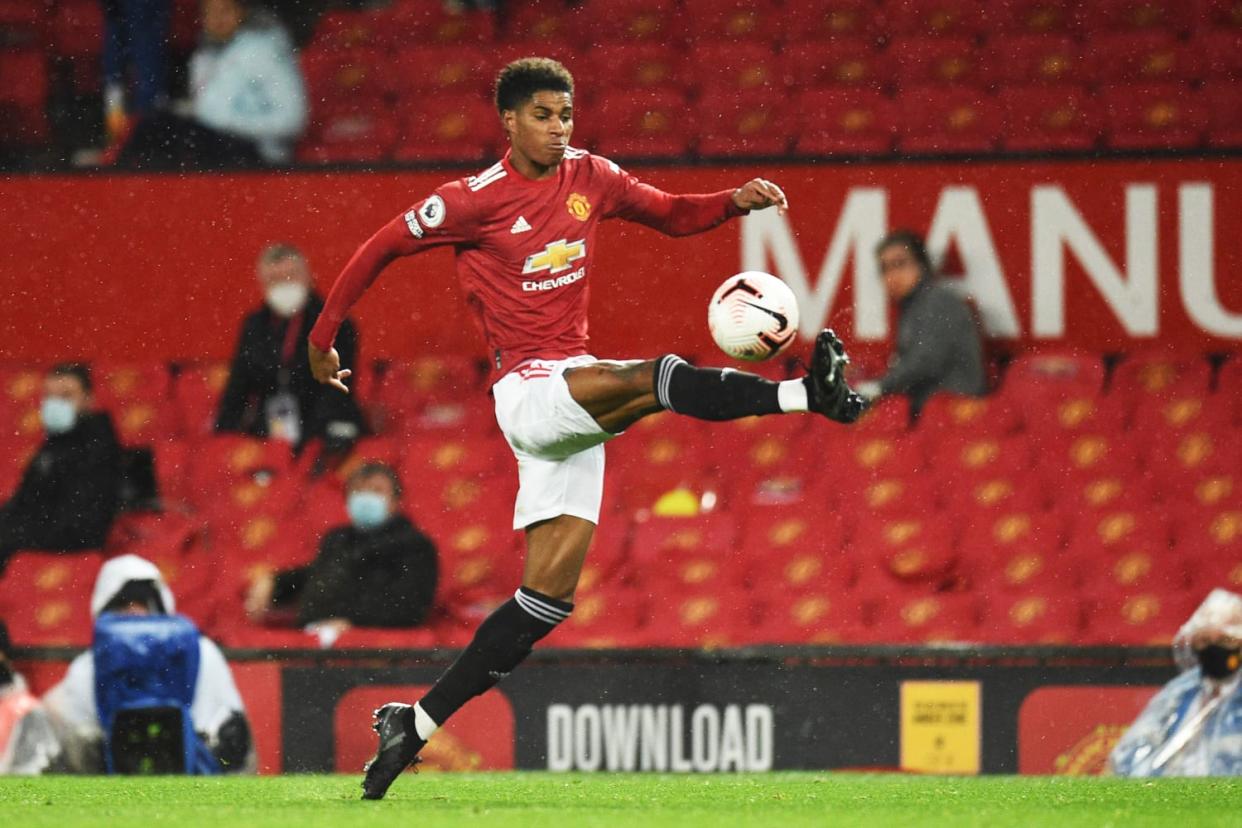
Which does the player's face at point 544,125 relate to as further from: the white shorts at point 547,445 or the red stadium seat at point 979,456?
the red stadium seat at point 979,456

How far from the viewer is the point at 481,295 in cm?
559

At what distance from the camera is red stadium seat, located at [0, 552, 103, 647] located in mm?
7961

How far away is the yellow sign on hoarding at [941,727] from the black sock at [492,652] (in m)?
2.45

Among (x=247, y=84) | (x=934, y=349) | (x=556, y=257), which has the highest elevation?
(x=247, y=84)

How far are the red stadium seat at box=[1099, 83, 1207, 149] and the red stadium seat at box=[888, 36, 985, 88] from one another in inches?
25.1

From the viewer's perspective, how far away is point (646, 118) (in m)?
9.58

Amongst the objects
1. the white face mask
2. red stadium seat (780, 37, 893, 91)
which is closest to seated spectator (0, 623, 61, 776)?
the white face mask

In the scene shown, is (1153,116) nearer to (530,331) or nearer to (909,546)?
(909,546)

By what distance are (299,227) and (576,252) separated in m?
3.87

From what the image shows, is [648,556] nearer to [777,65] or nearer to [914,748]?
[914,748]

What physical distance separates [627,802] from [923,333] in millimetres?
3547

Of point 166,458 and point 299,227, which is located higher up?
point 299,227

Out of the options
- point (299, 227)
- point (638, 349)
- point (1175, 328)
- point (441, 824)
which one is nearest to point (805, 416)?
point (638, 349)

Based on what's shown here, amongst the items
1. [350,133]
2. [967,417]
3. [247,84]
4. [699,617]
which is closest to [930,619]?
[699,617]
